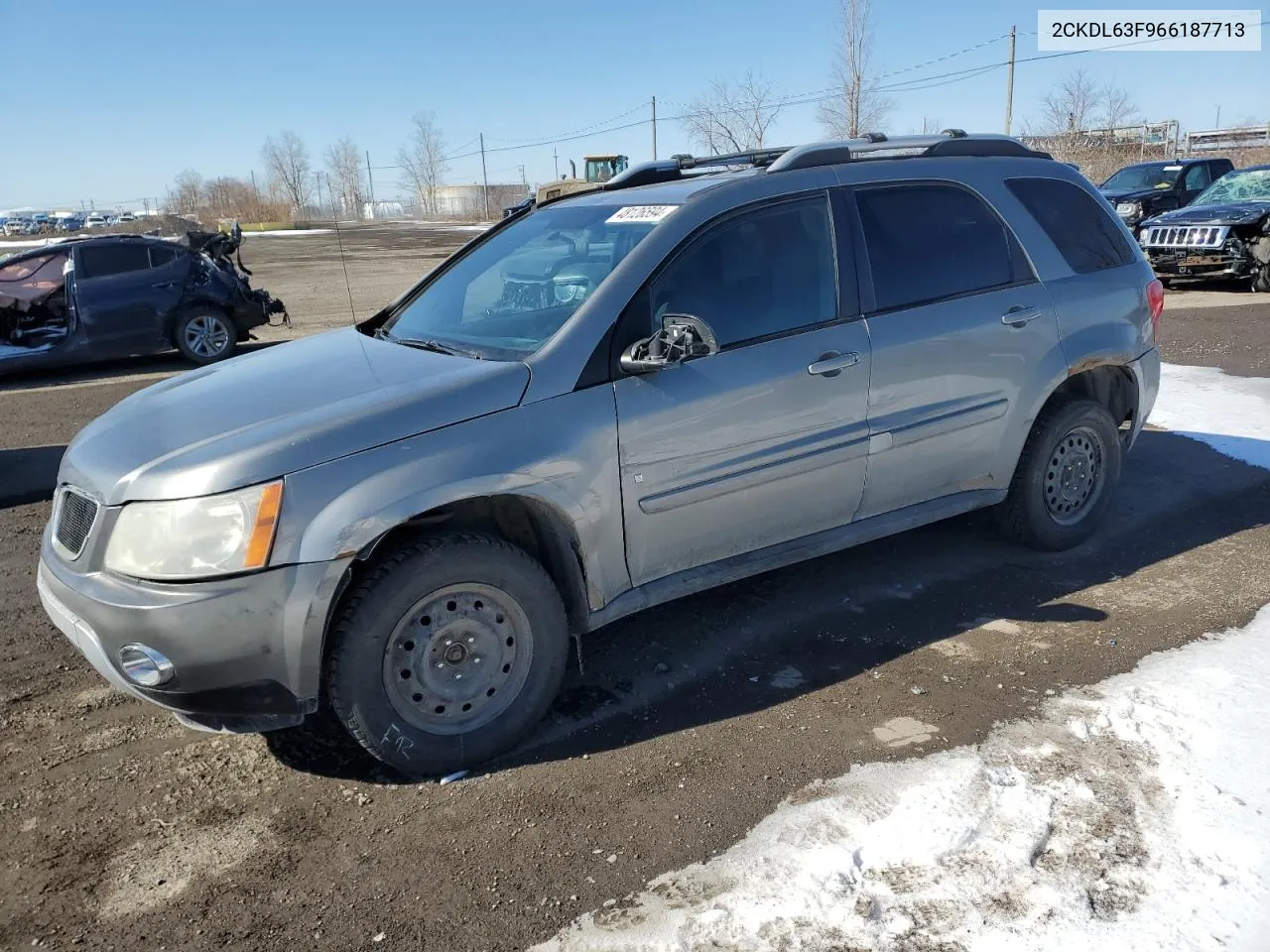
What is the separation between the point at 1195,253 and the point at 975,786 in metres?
14.9

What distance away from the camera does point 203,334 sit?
1186 cm

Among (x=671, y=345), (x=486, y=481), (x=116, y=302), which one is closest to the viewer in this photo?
(x=486, y=481)

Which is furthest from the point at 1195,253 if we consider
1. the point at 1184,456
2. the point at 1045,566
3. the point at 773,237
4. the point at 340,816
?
the point at 340,816

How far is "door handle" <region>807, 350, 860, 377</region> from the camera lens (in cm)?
389

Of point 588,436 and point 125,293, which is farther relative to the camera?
point 125,293

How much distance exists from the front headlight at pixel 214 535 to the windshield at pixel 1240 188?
17047 millimetres

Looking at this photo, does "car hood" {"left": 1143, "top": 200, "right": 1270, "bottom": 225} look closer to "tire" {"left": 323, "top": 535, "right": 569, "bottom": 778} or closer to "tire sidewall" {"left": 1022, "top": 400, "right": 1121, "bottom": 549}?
"tire sidewall" {"left": 1022, "top": 400, "right": 1121, "bottom": 549}

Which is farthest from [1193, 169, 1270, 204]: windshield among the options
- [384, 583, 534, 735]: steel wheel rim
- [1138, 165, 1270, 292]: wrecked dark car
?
[384, 583, 534, 735]: steel wheel rim

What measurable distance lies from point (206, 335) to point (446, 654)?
391 inches

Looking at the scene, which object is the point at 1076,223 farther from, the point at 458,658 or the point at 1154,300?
the point at 458,658

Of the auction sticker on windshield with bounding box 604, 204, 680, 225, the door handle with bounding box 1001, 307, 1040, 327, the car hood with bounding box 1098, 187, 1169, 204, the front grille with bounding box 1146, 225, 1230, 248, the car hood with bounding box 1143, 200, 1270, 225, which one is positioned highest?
the auction sticker on windshield with bounding box 604, 204, 680, 225

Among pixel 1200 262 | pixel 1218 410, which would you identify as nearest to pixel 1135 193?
pixel 1200 262

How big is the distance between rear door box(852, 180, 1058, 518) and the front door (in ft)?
0.47

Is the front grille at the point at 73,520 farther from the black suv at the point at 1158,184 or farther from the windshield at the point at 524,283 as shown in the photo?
the black suv at the point at 1158,184
